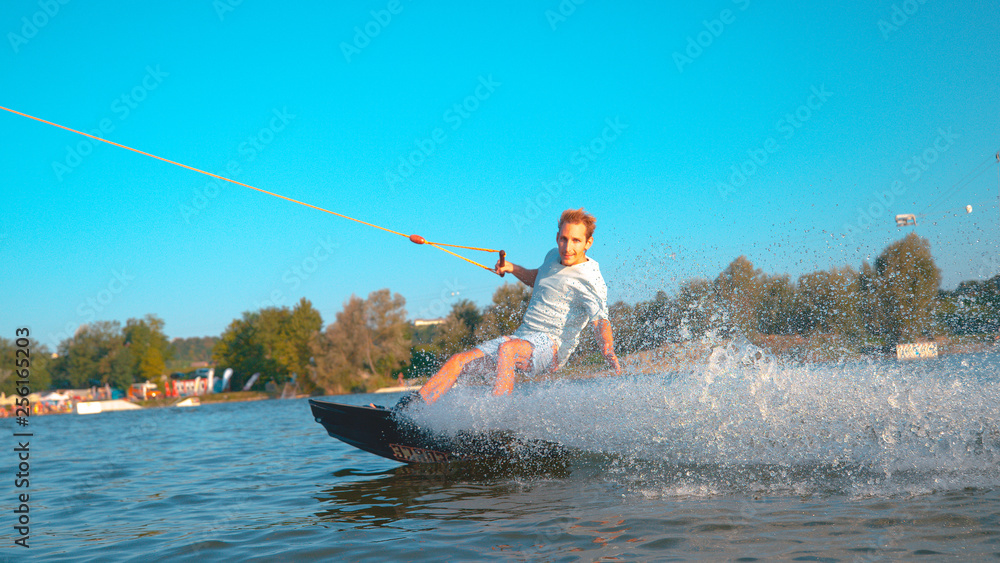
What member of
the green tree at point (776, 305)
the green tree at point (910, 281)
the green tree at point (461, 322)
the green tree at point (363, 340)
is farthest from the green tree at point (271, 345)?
the green tree at point (910, 281)

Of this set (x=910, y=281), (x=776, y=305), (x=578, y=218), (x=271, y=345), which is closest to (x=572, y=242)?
(x=578, y=218)

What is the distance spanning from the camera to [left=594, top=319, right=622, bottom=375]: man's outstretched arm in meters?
5.18

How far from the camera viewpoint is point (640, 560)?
2.91m

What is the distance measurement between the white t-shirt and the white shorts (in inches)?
2.7

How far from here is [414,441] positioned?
5.88 m

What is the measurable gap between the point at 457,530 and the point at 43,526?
380 cm

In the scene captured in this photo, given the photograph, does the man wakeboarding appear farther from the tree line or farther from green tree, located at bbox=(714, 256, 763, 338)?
green tree, located at bbox=(714, 256, 763, 338)

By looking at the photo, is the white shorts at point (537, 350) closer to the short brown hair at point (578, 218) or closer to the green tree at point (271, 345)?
the short brown hair at point (578, 218)

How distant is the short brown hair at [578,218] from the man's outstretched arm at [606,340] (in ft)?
2.88

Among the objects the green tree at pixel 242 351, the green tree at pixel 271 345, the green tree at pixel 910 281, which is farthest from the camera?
the green tree at pixel 242 351

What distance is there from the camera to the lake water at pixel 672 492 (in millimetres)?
3156

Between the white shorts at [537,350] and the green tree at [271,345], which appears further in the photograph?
the green tree at [271,345]

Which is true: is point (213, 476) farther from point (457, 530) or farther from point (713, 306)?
point (713, 306)

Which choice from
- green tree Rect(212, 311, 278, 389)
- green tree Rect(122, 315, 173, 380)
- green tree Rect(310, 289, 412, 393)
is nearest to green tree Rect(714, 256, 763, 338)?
green tree Rect(310, 289, 412, 393)
